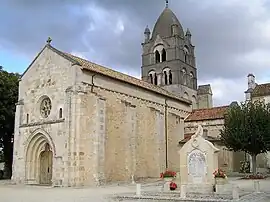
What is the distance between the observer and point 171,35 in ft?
188

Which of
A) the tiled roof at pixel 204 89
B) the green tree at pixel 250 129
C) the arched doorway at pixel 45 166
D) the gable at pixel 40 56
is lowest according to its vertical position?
the arched doorway at pixel 45 166

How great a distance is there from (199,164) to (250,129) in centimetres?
1144

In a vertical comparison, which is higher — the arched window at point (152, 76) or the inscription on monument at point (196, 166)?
the arched window at point (152, 76)

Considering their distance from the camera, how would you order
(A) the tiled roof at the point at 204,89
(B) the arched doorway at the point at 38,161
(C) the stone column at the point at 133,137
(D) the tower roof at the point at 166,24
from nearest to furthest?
(B) the arched doorway at the point at 38,161 < (C) the stone column at the point at 133,137 < (D) the tower roof at the point at 166,24 < (A) the tiled roof at the point at 204,89

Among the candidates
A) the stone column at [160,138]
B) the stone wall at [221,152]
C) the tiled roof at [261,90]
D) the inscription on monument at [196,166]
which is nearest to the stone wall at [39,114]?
the inscription on monument at [196,166]

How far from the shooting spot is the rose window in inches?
1123

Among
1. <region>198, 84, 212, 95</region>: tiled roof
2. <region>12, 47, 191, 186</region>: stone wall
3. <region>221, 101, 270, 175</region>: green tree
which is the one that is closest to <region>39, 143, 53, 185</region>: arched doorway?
<region>12, 47, 191, 186</region>: stone wall

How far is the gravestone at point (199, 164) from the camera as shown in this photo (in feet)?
64.7

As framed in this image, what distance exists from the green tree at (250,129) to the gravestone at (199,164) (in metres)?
10.5

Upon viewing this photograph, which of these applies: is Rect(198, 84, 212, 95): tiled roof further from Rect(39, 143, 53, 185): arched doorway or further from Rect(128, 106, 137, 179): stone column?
Rect(39, 143, 53, 185): arched doorway

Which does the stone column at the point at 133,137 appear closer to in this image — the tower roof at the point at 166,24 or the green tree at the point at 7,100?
the green tree at the point at 7,100

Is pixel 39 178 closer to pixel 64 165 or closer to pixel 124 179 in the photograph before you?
pixel 64 165

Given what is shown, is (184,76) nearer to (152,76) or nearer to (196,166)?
(152,76)

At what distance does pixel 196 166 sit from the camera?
66.5 feet
